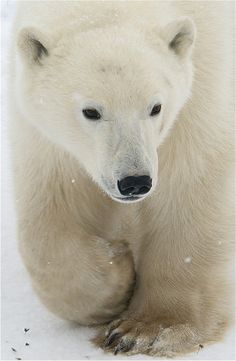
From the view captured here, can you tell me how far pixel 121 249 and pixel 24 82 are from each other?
3.30 ft

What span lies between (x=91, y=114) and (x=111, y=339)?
1194 millimetres

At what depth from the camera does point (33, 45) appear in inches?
158

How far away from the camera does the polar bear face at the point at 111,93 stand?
3672 millimetres

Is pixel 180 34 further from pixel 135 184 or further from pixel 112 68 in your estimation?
pixel 135 184

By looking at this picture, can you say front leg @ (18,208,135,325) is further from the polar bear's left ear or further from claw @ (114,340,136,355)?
the polar bear's left ear

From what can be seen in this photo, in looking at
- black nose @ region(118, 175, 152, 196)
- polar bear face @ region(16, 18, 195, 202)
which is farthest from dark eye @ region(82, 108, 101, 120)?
black nose @ region(118, 175, 152, 196)

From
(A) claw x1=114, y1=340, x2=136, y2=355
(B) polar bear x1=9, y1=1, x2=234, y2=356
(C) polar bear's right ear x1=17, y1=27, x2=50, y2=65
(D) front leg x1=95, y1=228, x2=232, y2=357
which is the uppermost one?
(C) polar bear's right ear x1=17, y1=27, x2=50, y2=65

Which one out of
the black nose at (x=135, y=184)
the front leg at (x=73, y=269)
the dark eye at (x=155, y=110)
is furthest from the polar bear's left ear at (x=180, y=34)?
the front leg at (x=73, y=269)

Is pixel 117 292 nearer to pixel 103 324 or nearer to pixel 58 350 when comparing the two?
pixel 103 324

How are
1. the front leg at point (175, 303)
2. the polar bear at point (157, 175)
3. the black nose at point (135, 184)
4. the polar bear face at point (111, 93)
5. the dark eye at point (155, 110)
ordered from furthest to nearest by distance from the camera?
the front leg at point (175, 303) → the polar bear at point (157, 175) → the dark eye at point (155, 110) → the polar bear face at point (111, 93) → the black nose at point (135, 184)

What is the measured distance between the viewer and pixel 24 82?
414 centimetres

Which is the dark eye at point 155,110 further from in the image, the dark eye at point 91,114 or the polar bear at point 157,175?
the dark eye at point 91,114

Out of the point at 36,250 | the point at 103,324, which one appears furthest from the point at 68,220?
the point at 103,324

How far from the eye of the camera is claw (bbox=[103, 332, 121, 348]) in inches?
170
